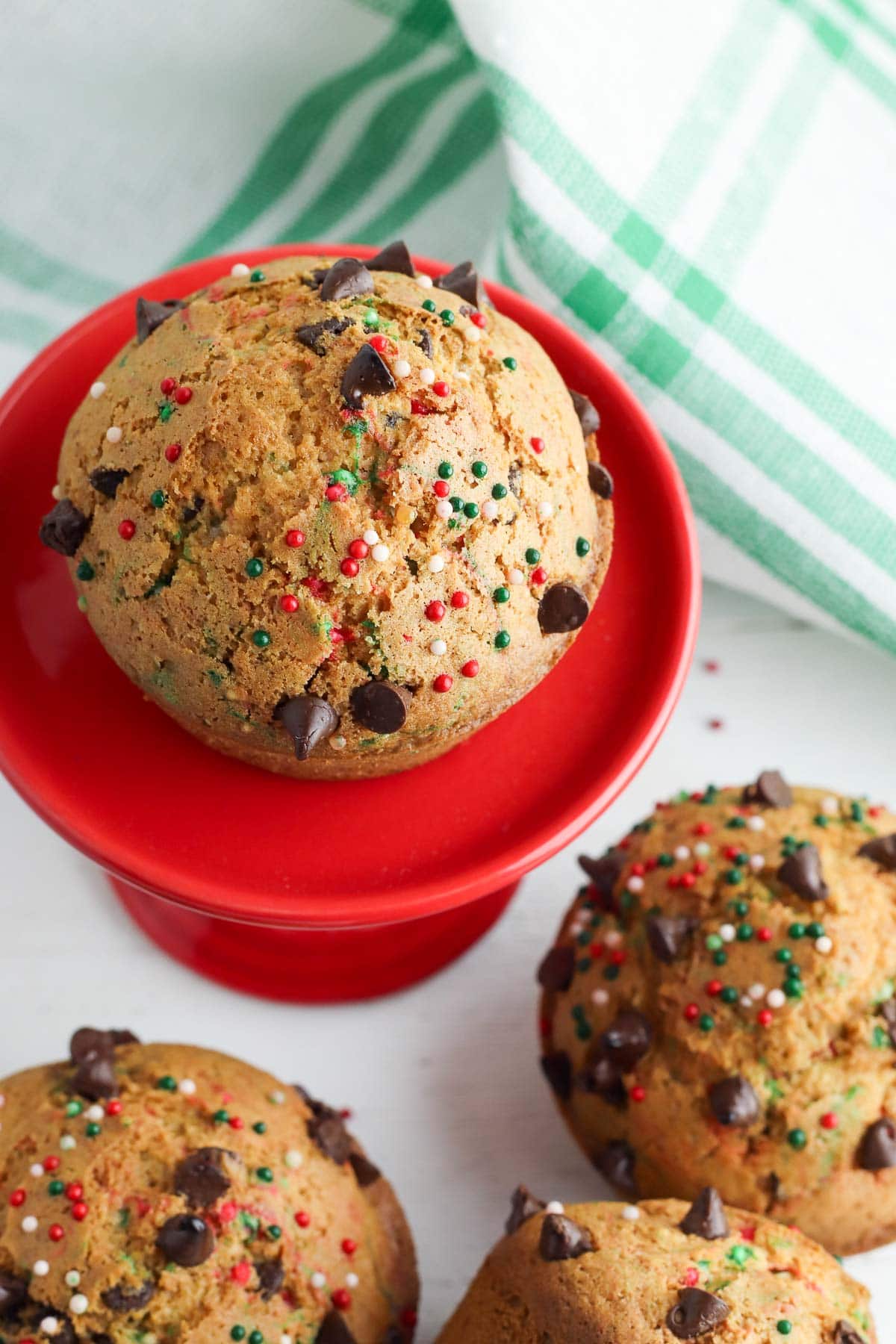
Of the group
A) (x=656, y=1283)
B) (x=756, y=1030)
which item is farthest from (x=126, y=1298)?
(x=756, y=1030)

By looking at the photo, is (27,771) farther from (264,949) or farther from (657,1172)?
(657,1172)

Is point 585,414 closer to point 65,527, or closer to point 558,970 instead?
point 65,527

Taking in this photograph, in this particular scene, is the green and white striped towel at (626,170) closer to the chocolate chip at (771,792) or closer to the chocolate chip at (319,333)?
the chocolate chip at (771,792)

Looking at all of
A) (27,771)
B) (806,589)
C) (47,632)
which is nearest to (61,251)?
(47,632)

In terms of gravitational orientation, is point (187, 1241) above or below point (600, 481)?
below

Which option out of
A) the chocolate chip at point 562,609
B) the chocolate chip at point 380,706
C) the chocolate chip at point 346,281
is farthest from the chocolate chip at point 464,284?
the chocolate chip at point 380,706

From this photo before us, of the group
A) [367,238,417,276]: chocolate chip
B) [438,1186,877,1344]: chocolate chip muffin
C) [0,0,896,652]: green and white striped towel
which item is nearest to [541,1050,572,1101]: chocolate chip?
[438,1186,877,1344]: chocolate chip muffin

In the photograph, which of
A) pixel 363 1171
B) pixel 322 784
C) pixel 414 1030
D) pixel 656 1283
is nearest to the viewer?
pixel 656 1283
